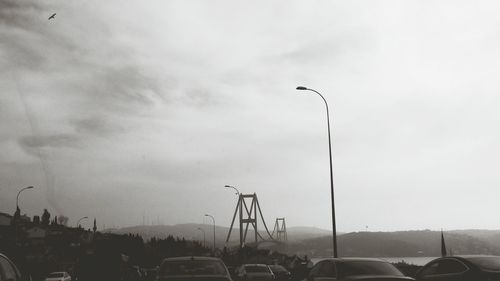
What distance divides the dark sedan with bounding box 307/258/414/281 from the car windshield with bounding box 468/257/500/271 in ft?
6.08

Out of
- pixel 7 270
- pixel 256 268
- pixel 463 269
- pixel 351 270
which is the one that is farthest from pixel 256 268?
pixel 7 270

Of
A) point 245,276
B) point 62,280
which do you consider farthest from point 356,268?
point 62,280

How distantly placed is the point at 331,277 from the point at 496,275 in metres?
3.13

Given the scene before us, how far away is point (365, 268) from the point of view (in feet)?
32.8

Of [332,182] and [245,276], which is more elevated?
[332,182]

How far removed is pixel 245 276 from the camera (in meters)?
23.8

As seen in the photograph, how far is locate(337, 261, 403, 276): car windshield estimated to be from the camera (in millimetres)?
9852

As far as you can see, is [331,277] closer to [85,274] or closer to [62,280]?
[85,274]

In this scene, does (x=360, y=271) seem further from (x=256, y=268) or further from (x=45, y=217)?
(x=45, y=217)

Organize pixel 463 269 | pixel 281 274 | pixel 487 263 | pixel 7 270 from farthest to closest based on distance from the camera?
pixel 281 274
pixel 463 269
pixel 487 263
pixel 7 270

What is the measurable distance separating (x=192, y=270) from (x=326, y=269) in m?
3.02

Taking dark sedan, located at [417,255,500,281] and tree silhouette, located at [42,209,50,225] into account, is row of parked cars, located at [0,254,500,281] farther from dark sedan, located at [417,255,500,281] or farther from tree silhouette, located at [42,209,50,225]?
tree silhouette, located at [42,209,50,225]

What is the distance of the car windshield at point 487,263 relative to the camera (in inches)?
413

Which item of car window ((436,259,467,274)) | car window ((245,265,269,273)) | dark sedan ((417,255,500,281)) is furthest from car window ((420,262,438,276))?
car window ((245,265,269,273))
